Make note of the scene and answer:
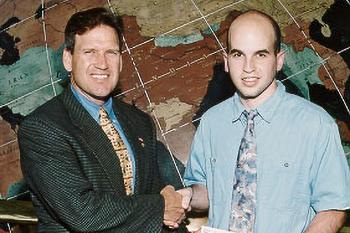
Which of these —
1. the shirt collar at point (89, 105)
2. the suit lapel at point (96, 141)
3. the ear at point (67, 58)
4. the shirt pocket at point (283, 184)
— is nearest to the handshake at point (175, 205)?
the suit lapel at point (96, 141)

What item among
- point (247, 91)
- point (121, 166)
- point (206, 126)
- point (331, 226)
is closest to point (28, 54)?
point (121, 166)

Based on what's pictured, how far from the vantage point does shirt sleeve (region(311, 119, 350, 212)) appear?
2152mm

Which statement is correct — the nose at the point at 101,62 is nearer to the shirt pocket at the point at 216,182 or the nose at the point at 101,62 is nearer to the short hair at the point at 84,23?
the short hair at the point at 84,23

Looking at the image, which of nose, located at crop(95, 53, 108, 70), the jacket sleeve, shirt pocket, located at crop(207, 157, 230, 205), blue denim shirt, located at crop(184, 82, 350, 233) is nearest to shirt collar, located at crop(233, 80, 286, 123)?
blue denim shirt, located at crop(184, 82, 350, 233)

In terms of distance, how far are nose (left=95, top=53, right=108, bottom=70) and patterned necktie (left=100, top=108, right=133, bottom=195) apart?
252mm

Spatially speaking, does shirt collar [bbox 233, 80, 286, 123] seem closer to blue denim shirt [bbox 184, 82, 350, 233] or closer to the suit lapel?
blue denim shirt [bbox 184, 82, 350, 233]

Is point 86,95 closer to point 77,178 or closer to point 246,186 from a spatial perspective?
point 77,178

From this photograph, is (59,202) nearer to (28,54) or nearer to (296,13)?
(28,54)

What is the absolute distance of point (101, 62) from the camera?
260 centimetres

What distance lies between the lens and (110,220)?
93.6 inches

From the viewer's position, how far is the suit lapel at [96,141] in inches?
97.3

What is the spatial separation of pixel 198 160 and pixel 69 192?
71 centimetres

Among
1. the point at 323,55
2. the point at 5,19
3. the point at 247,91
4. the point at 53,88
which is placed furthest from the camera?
the point at 5,19

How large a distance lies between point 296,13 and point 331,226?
4.75 feet
